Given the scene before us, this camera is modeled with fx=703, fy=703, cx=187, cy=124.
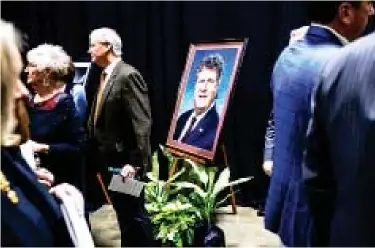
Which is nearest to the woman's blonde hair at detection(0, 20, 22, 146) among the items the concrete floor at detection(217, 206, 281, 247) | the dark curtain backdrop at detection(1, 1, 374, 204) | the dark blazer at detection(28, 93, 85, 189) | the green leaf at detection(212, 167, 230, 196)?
the dark blazer at detection(28, 93, 85, 189)

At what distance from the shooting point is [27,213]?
4.43 feet

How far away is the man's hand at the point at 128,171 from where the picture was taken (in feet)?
10.3

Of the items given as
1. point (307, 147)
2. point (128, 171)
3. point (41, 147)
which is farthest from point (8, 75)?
point (128, 171)

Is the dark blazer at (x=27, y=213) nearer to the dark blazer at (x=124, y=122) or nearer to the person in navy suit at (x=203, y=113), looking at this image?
the dark blazer at (x=124, y=122)

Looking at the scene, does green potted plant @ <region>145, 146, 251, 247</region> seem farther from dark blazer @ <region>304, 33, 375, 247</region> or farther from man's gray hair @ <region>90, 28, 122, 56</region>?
dark blazer @ <region>304, 33, 375, 247</region>

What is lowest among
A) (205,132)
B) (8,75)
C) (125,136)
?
(205,132)

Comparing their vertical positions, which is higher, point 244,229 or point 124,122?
point 124,122

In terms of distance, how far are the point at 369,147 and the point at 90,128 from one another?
2014 millimetres

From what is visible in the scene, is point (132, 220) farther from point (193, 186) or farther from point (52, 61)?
point (193, 186)

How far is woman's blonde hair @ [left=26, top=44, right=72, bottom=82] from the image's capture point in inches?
115

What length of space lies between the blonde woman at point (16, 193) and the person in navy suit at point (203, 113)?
2.50 metres

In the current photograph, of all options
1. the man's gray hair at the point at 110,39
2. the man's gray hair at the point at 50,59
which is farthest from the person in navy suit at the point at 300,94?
the man's gray hair at the point at 110,39

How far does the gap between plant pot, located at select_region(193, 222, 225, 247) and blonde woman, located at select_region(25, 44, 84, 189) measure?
0.96 m

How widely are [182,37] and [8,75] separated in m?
3.98
